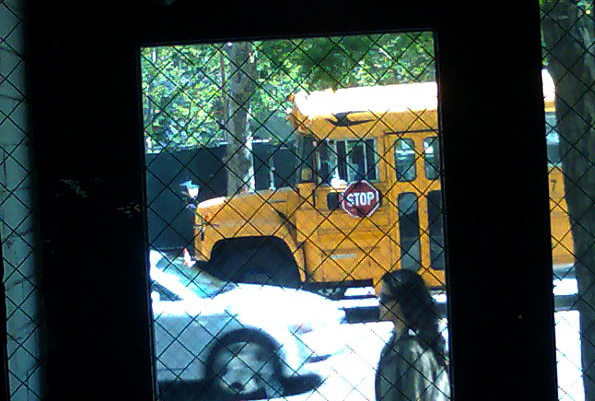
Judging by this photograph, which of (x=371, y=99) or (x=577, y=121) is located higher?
(x=371, y=99)

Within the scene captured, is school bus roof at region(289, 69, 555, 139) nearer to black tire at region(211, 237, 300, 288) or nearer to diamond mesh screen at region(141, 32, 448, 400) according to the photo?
diamond mesh screen at region(141, 32, 448, 400)

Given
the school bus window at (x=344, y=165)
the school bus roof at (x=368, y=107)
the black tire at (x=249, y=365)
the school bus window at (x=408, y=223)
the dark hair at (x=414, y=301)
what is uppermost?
the school bus roof at (x=368, y=107)

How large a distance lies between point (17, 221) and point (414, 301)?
325 centimetres

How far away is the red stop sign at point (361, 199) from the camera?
23.5ft

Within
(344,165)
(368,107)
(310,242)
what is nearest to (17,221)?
(310,242)

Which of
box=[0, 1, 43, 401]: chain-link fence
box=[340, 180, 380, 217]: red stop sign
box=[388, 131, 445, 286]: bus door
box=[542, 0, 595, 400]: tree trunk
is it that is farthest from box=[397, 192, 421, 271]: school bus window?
box=[0, 1, 43, 401]: chain-link fence

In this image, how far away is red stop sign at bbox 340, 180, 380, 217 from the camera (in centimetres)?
716

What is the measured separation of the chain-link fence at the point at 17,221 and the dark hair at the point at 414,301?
243 cm

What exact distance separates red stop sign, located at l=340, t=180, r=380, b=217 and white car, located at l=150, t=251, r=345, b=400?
1575 millimetres

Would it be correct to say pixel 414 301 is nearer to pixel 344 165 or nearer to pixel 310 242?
pixel 310 242

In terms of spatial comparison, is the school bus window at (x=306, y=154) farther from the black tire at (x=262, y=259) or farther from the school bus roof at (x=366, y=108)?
A: the black tire at (x=262, y=259)

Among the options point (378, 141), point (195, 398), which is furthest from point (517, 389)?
point (378, 141)

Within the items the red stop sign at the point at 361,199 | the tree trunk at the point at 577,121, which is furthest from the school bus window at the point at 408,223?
the tree trunk at the point at 577,121

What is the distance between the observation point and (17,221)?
189cm
